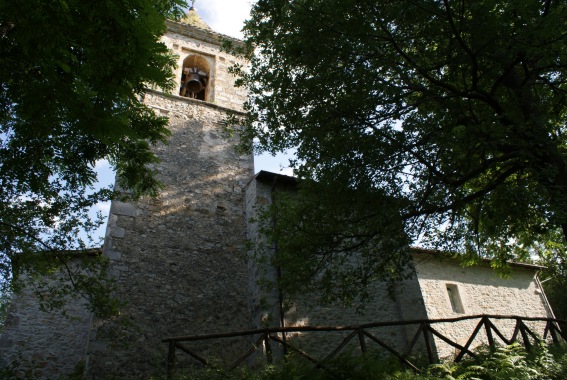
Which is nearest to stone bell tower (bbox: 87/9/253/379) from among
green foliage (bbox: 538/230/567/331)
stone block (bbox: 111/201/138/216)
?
stone block (bbox: 111/201/138/216)

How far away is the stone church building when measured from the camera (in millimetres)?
7504

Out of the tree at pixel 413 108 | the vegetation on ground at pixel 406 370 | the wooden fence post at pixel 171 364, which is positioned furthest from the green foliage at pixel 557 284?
the wooden fence post at pixel 171 364

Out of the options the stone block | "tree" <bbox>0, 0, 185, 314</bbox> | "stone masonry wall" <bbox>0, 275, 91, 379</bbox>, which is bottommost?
"stone masonry wall" <bbox>0, 275, 91, 379</bbox>

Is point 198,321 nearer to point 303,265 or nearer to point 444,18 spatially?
point 303,265

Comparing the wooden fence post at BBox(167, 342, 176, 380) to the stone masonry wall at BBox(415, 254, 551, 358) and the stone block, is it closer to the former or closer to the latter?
the stone block

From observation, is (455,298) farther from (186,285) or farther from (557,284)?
(557,284)

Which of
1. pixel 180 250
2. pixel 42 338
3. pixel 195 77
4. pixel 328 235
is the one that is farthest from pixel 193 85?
pixel 42 338

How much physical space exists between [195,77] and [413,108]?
324 inches

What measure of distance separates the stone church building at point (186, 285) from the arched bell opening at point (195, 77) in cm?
36

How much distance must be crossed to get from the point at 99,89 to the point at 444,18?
4676 millimetres

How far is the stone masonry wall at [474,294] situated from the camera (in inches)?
447

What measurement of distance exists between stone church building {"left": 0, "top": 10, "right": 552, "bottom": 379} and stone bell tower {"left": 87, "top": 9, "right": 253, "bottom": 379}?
21 mm

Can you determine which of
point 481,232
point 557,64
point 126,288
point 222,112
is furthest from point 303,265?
point 222,112

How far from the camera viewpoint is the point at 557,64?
6.59 m
